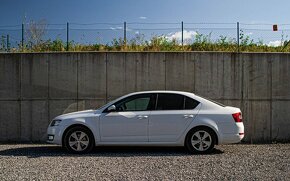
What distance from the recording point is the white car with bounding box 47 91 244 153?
29.8 feet

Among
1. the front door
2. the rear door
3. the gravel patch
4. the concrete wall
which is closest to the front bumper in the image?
the gravel patch

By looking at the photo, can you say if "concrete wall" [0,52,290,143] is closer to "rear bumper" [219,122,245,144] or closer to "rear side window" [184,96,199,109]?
"rear side window" [184,96,199,109]

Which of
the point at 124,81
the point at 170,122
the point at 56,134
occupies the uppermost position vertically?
the point at 124,81

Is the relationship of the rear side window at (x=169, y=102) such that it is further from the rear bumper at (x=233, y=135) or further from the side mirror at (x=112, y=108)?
the rear bumper at (x=233, y=135)

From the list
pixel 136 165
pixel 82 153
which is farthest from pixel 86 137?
pixel 136 165

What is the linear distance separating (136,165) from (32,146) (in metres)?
4.56

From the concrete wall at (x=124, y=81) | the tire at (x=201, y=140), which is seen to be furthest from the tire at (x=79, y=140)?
the concrete wall at (x=124, y=81)

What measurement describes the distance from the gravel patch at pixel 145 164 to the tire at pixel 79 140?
0.21 m

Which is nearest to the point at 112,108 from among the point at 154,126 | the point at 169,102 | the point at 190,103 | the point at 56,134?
the point at 154,126

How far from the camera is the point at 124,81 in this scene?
12234 mm

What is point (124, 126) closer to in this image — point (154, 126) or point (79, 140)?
point (154, 126)

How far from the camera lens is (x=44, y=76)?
12.3 metres

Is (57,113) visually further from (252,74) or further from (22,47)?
(252,74)

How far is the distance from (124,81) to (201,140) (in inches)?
160
